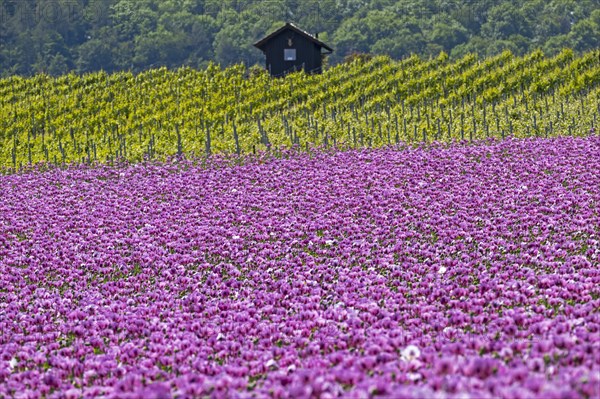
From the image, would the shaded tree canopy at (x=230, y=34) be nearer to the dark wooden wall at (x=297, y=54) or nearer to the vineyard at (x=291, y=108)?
the dark wooden wall at (x=297, y=54)

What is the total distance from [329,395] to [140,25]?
197332 mm

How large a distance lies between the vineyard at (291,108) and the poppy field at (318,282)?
990 centimetres

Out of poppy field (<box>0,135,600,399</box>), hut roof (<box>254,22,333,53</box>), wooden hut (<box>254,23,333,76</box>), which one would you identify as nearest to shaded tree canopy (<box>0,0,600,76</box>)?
hut roof (<box>254,22,333,53</box>)

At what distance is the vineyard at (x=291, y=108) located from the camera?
2991 centimetres

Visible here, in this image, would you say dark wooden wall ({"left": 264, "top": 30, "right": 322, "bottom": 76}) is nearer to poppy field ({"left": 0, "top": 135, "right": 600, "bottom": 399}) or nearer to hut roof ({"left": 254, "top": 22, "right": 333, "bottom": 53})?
hut roof ({"left": 254, "top": 22, "right": 333, "bottom": 53})

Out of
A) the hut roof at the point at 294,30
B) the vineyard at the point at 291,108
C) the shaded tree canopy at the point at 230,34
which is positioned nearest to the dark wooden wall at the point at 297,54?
the hut roof at the point at 294,30

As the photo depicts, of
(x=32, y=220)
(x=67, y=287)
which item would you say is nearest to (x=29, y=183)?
(x=32, y=220)

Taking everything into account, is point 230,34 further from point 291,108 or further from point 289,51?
point 291,108

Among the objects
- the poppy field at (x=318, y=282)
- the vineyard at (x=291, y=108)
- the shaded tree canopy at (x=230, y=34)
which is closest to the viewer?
the poppy field at (x=318, y=282)

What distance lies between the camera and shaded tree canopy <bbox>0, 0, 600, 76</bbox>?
564ft

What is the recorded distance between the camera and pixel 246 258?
1162 cm

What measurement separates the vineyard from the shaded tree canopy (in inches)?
4372

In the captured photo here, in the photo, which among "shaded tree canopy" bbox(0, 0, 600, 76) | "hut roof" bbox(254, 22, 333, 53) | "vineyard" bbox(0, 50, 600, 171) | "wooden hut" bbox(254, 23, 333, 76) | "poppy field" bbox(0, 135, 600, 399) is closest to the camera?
A: "poppy field" bbox(0, 135, 600, 399)

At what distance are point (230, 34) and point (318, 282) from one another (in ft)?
596
